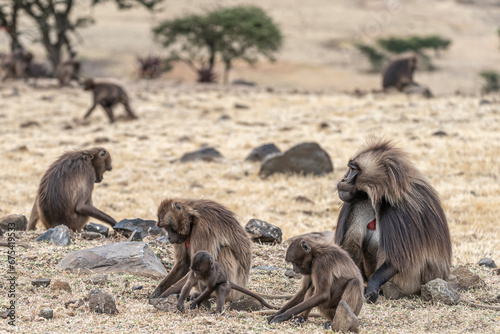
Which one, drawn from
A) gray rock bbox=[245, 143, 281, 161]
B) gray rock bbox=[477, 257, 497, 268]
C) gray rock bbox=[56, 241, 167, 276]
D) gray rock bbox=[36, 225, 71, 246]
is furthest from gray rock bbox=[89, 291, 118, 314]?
gray rock bbox=[245, 143, 281, 161]

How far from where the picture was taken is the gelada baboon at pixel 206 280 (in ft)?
18.0

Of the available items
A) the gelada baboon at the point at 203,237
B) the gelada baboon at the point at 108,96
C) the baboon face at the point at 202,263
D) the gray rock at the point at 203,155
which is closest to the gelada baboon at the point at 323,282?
the baboon face at the point at 202,263

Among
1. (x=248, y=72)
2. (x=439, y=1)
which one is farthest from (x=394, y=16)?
(x=248, y=72)

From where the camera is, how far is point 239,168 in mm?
14461

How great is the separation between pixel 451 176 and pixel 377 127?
15.4 ft

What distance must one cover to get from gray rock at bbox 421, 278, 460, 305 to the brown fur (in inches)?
735

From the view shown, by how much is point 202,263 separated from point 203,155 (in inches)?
387

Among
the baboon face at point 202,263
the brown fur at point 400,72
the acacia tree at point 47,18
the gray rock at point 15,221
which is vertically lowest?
the gray rock at point 15,221

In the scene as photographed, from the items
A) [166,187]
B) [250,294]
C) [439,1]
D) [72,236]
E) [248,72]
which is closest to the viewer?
[250,294]

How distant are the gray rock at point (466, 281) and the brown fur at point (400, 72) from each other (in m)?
17.9

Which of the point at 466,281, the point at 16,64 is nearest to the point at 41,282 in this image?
the point at 466,281

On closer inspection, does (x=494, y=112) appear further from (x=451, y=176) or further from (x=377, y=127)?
(x=451, y=176)

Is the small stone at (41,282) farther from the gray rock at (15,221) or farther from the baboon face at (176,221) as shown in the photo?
the gray rock at (15,221)

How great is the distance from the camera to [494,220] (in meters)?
10.9
